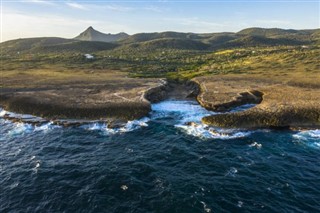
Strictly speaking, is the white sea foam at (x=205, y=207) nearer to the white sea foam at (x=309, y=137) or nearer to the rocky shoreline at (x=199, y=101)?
the rocky shoreline at (x=199, y=101)

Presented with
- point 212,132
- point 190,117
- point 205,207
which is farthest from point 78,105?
point 205,207

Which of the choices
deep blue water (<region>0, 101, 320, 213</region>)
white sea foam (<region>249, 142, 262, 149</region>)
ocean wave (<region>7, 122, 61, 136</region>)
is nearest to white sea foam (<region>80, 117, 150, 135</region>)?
deep blue water (<region>0, 101, 320, 213</region>)

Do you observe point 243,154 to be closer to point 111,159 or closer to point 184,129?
point 184,129

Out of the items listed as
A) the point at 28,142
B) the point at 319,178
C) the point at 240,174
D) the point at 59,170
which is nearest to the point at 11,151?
the point at 28,142

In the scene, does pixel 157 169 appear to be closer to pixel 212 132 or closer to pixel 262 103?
pixel 212 132

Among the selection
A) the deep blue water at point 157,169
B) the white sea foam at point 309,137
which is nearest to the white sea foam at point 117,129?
the deep blue water at point 157,169
